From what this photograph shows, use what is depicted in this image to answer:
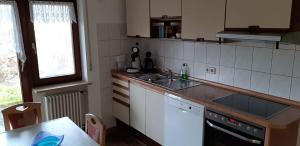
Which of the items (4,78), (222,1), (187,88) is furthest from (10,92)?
(222,1)

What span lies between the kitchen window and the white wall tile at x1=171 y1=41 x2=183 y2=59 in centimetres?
123

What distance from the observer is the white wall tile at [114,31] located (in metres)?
3.25

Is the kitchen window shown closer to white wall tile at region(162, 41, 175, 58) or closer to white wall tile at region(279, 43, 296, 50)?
white wall tile at region(162, 41, 175, 58)

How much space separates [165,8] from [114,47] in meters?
0.99

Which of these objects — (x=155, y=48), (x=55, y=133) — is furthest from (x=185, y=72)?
(x=55, y=133)

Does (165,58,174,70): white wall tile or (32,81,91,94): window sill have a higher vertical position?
(165,58,174,70): white wall tile

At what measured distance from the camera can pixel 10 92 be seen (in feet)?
9.26

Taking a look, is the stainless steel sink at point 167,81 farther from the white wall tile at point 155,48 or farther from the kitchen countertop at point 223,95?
the white wall tile at point 155,48

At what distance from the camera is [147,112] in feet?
9.22

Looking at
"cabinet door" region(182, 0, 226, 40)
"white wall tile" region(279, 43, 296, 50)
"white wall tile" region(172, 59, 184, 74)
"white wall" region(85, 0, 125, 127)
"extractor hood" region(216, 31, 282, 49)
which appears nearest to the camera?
"extractor hood" region(216, 31, 282, 49)

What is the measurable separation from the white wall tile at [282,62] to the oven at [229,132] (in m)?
0.61

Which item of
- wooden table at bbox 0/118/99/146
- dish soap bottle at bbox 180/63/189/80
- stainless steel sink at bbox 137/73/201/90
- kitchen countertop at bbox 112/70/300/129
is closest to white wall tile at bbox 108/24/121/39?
kitchen countertop at bbox 112/70/300/129

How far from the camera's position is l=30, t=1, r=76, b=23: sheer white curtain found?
274 centimetres

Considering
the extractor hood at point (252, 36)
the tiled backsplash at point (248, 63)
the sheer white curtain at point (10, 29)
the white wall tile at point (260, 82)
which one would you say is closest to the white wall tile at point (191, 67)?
the tiled backsplash at point (248, 63)
